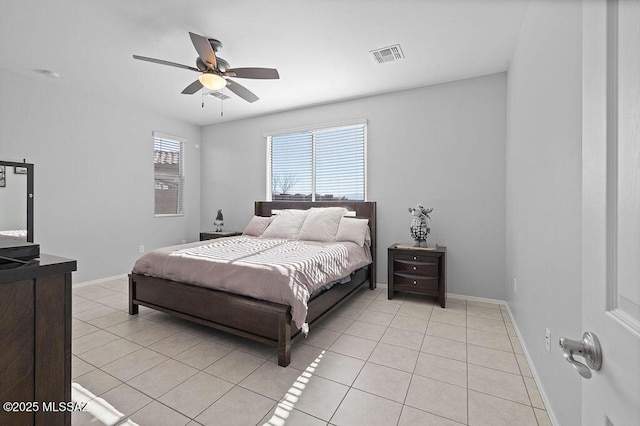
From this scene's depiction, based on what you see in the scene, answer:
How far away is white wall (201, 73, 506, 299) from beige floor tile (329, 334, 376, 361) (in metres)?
1.61

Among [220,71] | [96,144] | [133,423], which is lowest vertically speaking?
[133,423]

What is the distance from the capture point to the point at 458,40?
265cm

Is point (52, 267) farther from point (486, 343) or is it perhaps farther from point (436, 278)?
point (436, 278)

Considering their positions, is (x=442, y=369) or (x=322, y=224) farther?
(x=322, y=224)

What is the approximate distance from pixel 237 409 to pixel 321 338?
0.99 metres

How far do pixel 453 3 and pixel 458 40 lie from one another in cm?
57

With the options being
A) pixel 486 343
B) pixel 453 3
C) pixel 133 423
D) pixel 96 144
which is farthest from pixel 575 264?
Answer: pixel 96 144

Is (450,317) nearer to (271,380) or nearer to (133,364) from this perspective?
(271,380)

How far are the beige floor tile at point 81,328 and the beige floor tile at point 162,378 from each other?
1063 mm

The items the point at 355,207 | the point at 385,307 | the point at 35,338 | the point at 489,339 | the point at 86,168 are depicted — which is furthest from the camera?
the point at 355,207

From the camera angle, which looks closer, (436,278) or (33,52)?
(33,52)

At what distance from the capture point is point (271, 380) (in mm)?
1865

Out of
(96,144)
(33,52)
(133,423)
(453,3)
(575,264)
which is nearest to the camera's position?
(575,264)

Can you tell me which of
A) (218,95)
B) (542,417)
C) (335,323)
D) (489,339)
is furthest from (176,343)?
(218,95)
